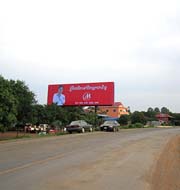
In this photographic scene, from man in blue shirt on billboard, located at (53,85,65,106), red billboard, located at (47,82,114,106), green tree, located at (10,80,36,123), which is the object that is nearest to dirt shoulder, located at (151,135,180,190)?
green tree, located at (10,80,36,123)

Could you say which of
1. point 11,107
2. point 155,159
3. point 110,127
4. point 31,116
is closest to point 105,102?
point 110,127

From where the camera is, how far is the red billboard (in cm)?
5969

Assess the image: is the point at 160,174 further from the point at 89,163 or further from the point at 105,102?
the point at 105,102

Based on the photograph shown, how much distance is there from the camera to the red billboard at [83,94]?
59688 millimetres

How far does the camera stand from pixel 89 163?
14312 millimetres

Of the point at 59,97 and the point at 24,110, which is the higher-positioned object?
the point at 59,97

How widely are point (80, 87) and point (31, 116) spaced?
23615mm

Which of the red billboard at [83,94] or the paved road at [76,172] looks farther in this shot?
the red billboard at [83,94]

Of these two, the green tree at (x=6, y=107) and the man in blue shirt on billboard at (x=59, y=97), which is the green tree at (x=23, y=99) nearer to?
the green tree at (x=6, y=107)

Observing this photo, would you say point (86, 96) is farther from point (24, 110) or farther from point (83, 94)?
point (24, 110)

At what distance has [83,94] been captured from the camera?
61500 millimetres

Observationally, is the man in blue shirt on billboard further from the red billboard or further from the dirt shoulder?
the dirt shoulder

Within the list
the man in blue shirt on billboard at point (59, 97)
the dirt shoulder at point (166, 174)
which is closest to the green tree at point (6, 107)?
the dirt shoulder at point (166, 174)

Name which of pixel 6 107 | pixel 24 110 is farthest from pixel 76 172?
pixel 24 110
